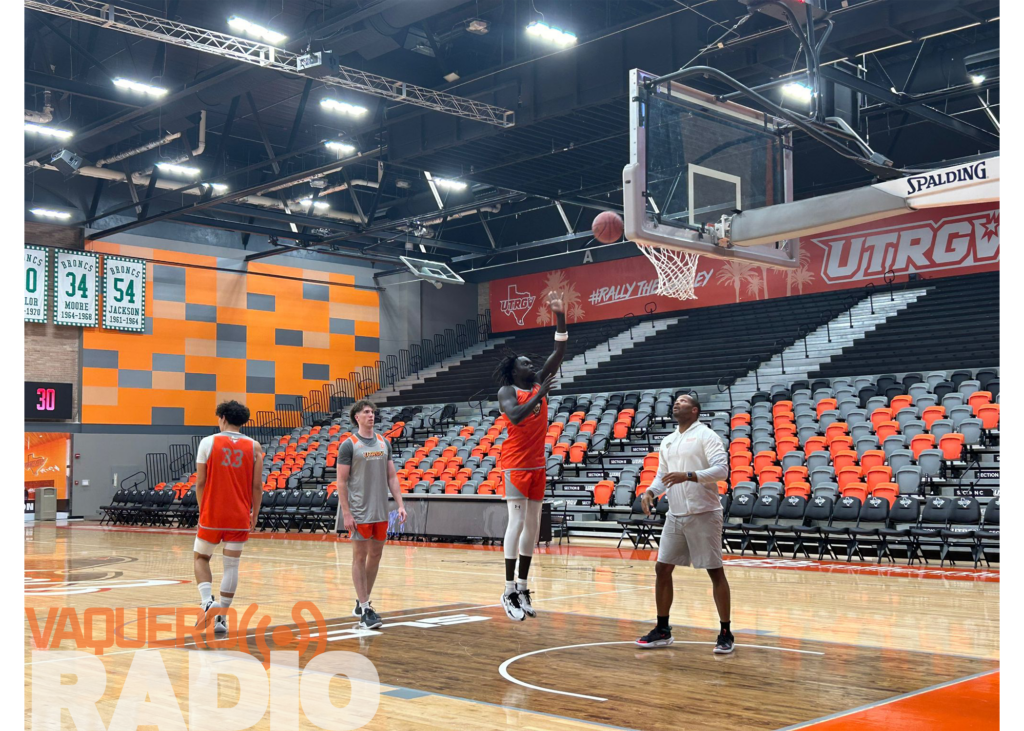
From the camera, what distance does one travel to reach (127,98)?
16797mm

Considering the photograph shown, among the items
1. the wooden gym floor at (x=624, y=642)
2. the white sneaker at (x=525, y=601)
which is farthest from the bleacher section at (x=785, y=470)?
the white sneaker at (x=525, y=601)

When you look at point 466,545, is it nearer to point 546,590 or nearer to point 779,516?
point 779,516

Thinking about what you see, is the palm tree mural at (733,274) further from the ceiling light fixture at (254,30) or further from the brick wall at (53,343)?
the brick wall at (53,343)

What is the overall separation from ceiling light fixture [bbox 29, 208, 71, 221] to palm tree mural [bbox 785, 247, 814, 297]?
59.3 ft

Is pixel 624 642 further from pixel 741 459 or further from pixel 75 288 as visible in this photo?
pixel 75 288

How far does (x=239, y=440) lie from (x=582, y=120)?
32.8 feet

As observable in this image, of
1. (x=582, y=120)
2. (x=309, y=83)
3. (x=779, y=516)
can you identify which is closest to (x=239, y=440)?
(x=779, y=516)

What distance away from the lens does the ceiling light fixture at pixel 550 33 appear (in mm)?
12875

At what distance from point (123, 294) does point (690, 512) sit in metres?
21.9

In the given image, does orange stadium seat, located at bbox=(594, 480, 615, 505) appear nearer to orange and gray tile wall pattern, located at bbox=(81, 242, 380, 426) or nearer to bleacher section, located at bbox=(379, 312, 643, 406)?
bleacher section, located at bbox=(379, 312, 643, 406)

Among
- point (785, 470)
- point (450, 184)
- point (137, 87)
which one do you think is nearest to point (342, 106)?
point (137, 87)

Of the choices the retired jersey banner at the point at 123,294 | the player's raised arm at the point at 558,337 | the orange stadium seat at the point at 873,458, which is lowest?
the orange stadium seat at the point at 873,458

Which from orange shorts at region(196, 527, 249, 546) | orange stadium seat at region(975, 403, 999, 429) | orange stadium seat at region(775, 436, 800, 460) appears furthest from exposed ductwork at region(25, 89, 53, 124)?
orange stadium seat at region(975, 403, 999, 429)

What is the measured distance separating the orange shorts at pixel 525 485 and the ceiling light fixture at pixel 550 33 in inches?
328
